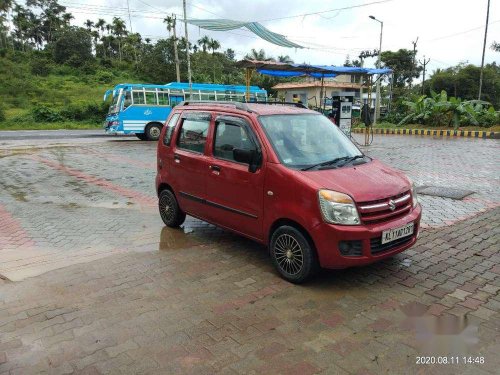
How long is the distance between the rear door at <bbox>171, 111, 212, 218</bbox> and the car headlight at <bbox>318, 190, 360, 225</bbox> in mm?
1807

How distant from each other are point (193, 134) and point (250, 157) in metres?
1.33

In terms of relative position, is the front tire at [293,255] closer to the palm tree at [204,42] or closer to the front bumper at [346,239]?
the front bumper at [346,239]

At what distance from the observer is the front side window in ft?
15.1

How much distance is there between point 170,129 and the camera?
5758 mm

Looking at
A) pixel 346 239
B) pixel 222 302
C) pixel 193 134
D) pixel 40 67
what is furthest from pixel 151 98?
pixel 40 67

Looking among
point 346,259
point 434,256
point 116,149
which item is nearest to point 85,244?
point 346,259

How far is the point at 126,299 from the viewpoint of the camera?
3.86m

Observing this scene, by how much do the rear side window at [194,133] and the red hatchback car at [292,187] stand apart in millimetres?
14

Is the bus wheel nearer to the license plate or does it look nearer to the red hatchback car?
the red hatchback car

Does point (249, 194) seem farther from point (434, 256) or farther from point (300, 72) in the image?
point (300, 72)

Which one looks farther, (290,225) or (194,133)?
(194,133)

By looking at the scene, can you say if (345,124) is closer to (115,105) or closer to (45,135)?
(115,105)

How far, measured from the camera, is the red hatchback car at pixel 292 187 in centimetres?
379

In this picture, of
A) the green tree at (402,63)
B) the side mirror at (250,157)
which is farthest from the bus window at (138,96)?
the green tree at (402,63)
